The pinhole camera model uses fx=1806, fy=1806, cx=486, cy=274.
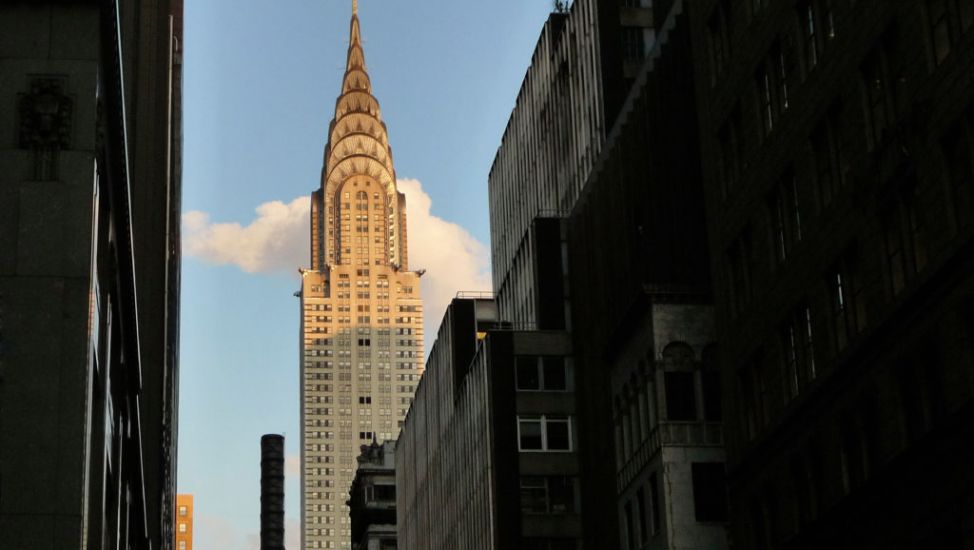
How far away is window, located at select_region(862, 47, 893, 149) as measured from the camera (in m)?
49.1

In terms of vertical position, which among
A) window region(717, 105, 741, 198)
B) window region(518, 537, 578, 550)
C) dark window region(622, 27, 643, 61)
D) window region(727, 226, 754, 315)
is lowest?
window region(518, 537, 578, 550)

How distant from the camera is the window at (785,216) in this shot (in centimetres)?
5800

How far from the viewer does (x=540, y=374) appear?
10450cm

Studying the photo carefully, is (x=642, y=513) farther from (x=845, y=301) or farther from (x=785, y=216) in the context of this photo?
(x=845, y=301)

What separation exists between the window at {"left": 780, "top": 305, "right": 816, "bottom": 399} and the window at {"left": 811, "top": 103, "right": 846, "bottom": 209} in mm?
3999

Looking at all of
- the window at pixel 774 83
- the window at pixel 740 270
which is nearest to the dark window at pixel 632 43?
the window at pixel 740 270

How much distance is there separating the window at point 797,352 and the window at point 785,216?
2.29 metres

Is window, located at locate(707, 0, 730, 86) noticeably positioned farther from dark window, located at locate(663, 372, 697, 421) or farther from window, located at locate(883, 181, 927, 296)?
window, located at locate(883, 181, 927, 296)

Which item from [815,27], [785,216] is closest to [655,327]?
[785,216]

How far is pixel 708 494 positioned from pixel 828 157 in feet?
74.6

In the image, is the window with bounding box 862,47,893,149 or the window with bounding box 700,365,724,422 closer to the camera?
the window with bounding box 862,47,893,149

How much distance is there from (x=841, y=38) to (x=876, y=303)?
8.15 meters

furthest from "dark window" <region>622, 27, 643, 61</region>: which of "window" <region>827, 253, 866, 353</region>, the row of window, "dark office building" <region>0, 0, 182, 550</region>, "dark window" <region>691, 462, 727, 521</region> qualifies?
"window" <region>827, 253, 866, 353</region>

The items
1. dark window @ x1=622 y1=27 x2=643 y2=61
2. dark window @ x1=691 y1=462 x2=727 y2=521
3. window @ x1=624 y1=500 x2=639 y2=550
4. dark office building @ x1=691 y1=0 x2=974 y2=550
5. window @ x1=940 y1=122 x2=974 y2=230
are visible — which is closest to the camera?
window @ x1=940 y1=122 x2=974 y2=230
